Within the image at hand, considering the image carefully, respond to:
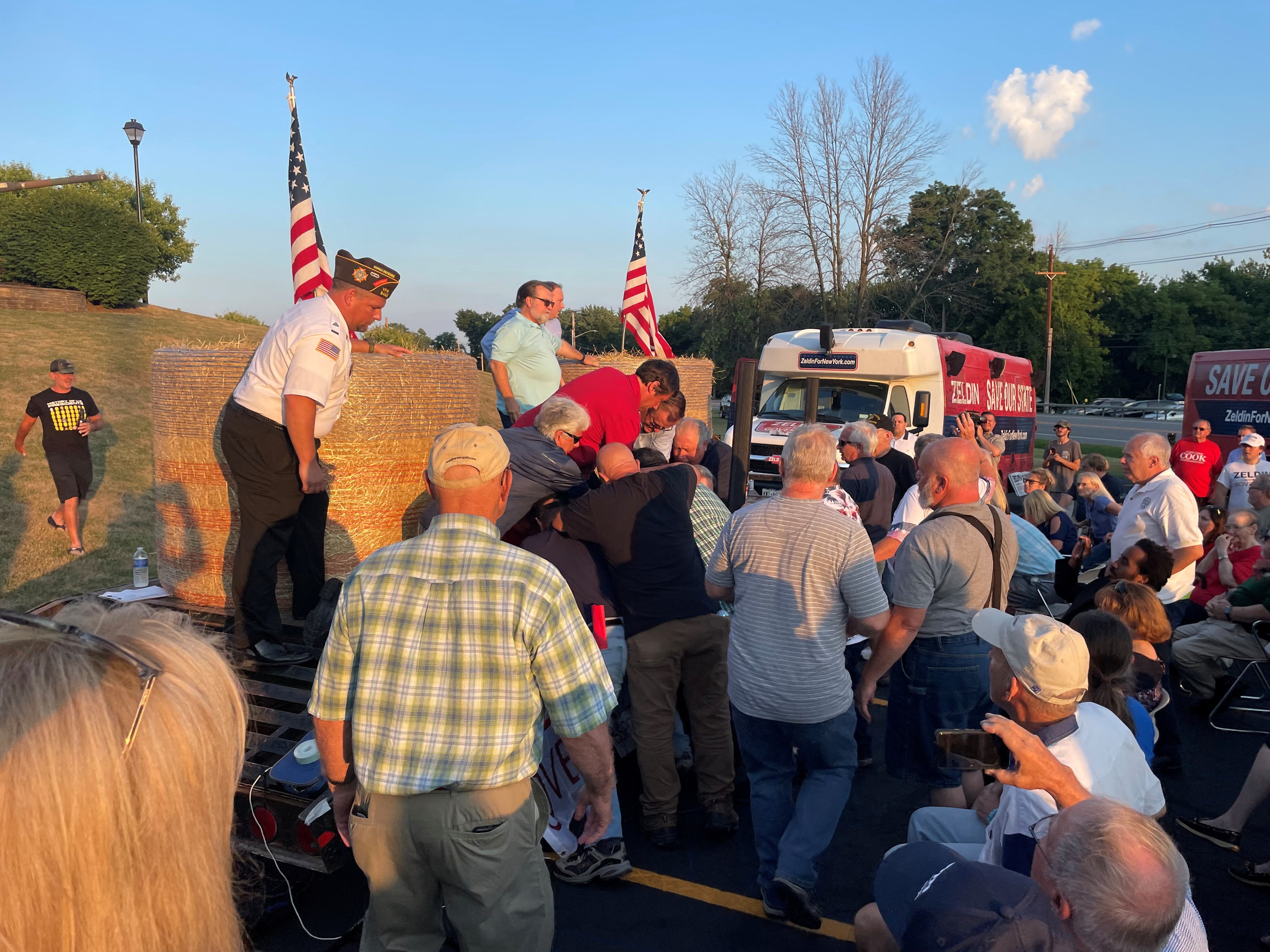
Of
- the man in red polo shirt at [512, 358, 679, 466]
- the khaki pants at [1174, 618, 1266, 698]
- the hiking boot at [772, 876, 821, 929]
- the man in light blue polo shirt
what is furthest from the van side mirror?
the hiking boot at [772, 876, 821, 929]

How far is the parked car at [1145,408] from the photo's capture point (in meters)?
48.4

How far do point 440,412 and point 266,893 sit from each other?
269 cm

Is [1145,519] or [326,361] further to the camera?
[1145,519]

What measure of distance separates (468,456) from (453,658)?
21.8 inches

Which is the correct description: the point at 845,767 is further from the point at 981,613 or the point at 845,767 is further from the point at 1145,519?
the point at 1145,519

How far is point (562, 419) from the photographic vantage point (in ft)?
13.7

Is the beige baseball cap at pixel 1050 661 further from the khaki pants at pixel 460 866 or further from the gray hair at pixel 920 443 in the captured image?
the gray hair at pixel 920 443

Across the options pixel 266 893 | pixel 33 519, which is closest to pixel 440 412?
pixel 266 893

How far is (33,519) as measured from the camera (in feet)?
34.8

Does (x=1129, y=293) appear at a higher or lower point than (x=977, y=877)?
higher

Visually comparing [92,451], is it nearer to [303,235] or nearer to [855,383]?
[303,235]

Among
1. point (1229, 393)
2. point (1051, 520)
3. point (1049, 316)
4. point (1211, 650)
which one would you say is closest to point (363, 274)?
point (1211, 650)

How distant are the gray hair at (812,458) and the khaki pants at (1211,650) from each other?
13.5ft

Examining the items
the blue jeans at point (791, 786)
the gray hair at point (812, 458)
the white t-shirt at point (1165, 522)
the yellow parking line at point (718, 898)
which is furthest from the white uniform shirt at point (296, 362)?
the white t-shirt at point (1165, 522)
